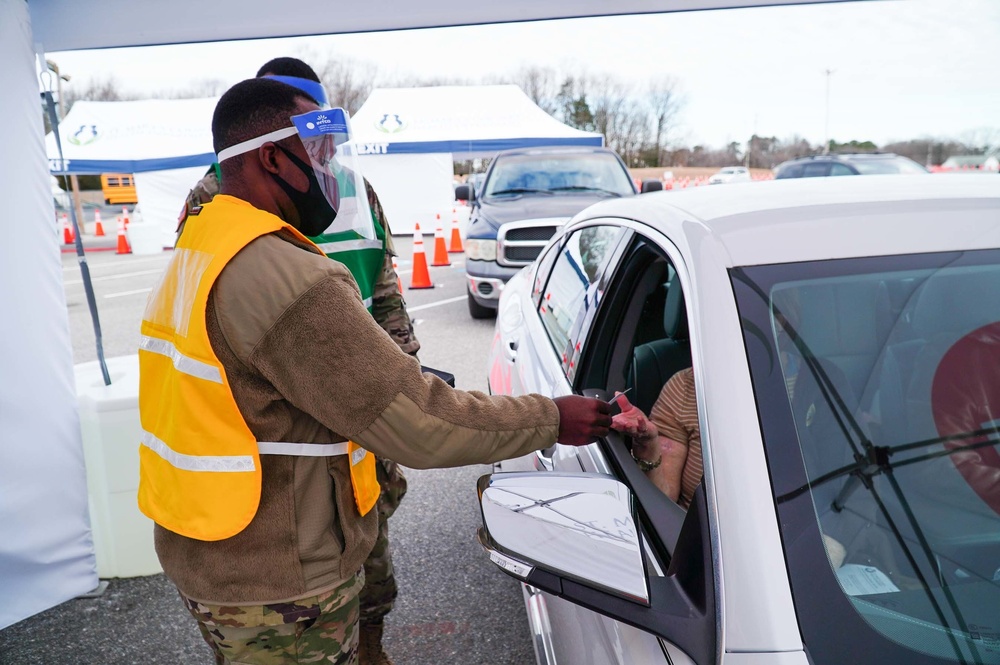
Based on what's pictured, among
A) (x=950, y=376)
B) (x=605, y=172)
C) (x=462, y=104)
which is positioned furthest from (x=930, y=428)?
(x=462, y=104)

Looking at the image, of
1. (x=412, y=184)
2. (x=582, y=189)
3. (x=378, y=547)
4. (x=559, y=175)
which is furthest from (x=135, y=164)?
(x=378, y=547)

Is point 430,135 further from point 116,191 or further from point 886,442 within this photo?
point 116,191

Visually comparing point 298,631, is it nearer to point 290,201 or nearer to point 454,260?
point 290,201

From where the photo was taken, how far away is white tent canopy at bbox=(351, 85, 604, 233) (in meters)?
17.8

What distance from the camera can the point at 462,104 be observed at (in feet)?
62.0

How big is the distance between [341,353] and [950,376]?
1147mm

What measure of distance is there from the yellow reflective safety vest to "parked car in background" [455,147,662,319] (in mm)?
6130

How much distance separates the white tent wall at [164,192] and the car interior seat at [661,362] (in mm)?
18720

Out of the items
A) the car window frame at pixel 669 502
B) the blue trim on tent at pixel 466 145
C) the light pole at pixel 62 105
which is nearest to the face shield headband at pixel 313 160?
the car window frame at pixel 669 502

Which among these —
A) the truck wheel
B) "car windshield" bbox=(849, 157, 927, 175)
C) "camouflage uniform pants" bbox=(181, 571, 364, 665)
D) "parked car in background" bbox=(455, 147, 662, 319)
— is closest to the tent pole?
"camouflage uniform pants" bbox=(181, 571, 364, 665)

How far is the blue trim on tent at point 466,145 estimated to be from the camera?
54.4 feet

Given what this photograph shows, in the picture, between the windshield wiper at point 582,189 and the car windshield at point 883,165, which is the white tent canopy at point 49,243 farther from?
the car windshield at point 883,165

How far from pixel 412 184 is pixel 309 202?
1833cm

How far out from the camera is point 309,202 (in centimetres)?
153
